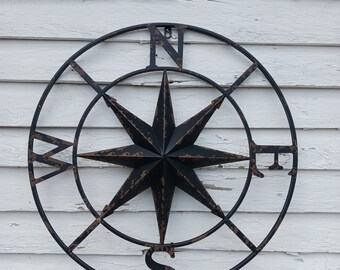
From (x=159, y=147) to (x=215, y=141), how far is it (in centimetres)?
16

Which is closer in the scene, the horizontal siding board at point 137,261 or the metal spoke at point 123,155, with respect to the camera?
the metal spoke at point 123,155

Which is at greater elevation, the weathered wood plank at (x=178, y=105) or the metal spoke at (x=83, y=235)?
the weathered wood plank at (x=178, y=105)

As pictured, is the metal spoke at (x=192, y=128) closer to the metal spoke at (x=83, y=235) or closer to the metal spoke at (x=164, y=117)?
the metal spoke at (x=164, y=117)

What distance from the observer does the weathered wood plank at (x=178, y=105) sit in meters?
1.38

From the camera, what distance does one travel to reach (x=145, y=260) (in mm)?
1386

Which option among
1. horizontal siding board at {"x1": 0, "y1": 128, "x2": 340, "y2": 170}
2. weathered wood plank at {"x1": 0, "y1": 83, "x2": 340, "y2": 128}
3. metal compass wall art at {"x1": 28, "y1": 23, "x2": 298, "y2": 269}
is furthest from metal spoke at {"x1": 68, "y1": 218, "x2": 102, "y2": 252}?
weathered wood plank at {"x1": 0, "y1": 83, "x2": 340, "y2": 128}

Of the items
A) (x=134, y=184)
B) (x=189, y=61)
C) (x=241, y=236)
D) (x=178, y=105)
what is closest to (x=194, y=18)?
(x=189, y=61)

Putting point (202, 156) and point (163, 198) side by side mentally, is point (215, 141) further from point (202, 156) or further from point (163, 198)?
point (163, 198)

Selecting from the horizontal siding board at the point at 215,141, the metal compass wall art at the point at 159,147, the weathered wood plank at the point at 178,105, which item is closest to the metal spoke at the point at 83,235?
the metal compass wall art at the point at 159,147

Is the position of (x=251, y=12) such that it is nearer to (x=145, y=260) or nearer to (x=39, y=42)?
(x=39, y=42)

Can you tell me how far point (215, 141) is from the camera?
139 centimetres

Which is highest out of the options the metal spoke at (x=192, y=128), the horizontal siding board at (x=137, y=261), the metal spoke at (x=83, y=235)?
the metal spoke at (x=192, y=128)

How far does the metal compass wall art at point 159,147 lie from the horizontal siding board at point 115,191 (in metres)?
0.01

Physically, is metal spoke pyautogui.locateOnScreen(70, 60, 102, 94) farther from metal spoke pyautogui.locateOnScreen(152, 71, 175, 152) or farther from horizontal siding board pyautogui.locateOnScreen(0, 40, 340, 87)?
metal spoke pyautogui.locateOnScreen(152, 71, 175, 152)
